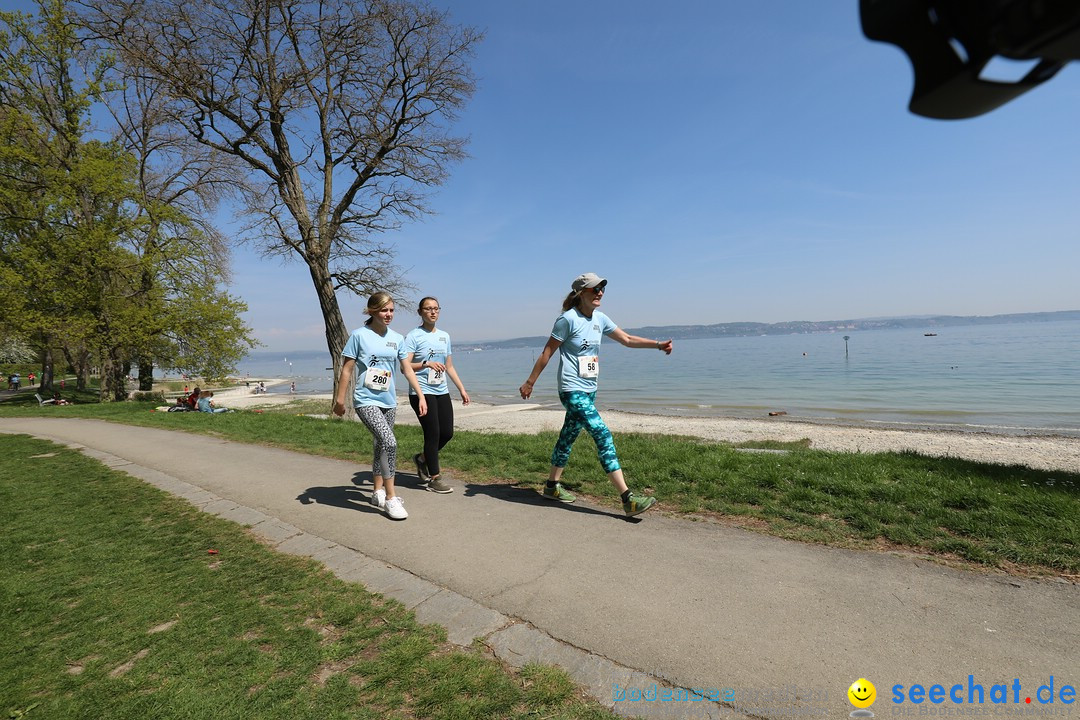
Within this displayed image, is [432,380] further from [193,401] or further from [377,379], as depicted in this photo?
[193,401]

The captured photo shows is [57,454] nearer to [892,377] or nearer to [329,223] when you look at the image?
[329,223]

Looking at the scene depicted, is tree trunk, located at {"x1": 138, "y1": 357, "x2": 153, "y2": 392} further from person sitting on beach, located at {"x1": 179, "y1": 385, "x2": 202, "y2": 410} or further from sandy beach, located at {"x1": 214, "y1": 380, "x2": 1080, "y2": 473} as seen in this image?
sandy beach, located at {"x1": 214, "y1": 380, "x2": 1080, "y2": 473}

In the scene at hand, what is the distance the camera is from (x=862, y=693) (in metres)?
2.18

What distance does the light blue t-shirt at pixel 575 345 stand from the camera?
15.4 feet

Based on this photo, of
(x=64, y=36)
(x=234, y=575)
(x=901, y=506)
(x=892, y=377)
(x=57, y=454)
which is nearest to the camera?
(x=234, y=575)

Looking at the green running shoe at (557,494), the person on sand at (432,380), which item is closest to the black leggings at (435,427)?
the person on sand at (432,380)

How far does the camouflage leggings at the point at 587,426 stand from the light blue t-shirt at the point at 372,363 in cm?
176

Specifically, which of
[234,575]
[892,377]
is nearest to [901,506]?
[234,575]

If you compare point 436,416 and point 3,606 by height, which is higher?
point 436,416

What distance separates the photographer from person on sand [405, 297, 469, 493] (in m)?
5.75

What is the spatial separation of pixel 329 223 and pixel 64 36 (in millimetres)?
13975

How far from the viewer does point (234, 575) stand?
3549mm

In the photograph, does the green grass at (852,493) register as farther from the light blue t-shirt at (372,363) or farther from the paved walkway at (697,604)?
the light blue t-shirt at (372,363)

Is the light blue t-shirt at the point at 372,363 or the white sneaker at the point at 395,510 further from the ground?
the light blue t-shirt at the point at 372,363
